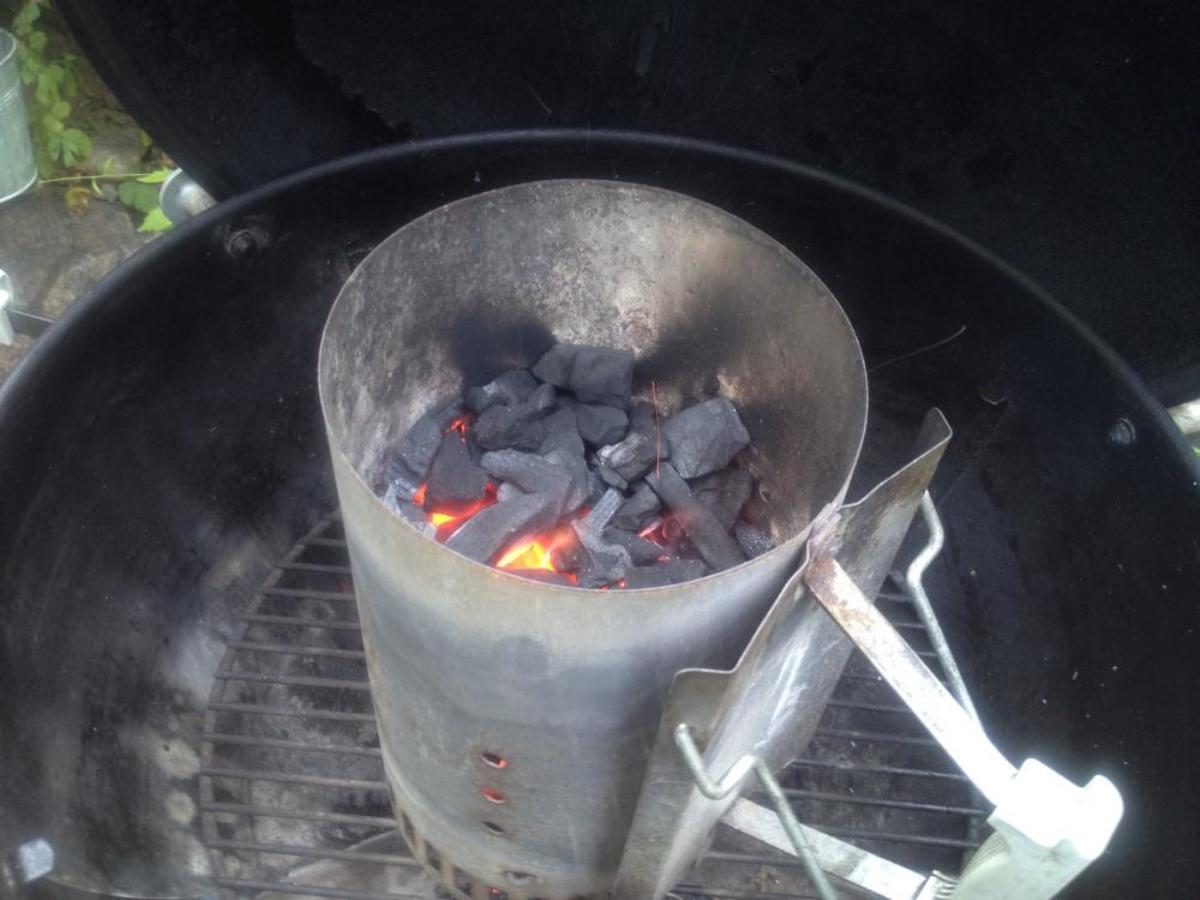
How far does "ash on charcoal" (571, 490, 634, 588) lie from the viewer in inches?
46.4

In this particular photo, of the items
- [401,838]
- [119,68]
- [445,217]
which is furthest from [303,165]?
[401,838]

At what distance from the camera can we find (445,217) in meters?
1.17

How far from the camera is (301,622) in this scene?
4.81 feet

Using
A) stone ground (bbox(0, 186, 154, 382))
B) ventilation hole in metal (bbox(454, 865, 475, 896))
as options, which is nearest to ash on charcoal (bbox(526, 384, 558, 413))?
ventilation hole in metal (bbox(454, 865, 475, 896))

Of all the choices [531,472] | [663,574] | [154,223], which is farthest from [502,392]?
[154,223]

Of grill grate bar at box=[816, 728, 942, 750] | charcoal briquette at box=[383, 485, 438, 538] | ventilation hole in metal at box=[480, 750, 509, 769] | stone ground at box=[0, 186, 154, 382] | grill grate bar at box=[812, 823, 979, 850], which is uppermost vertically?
charcoal briquette at box=[383, 485, 438, 538]

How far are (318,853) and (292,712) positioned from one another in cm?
19

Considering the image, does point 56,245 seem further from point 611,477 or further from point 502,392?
point 611,477

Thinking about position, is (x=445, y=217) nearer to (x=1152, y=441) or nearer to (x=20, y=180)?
(x=1152, y=441)

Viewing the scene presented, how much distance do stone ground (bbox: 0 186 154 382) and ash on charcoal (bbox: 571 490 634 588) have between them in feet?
5.52

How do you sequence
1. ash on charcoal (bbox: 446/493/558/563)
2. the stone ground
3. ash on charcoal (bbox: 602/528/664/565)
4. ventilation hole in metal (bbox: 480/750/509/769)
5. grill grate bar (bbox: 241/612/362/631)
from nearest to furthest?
ventilation hole in metal (bbox: 480/750/509/769) < ash on charcoal (bbox: 446/493/558/563) < ash on charcoal (bbox: 602/528/664/565) < grill grate bar (bbox: 241/612/362/631) < the stone ground

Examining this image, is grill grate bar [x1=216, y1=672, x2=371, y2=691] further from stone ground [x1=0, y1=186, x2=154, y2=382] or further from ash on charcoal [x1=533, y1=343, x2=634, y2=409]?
stone ground [x1=0, y1=186, x2=154, y2=382]

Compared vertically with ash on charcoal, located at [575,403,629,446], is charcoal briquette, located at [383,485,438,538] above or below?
below

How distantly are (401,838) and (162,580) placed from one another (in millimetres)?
489
